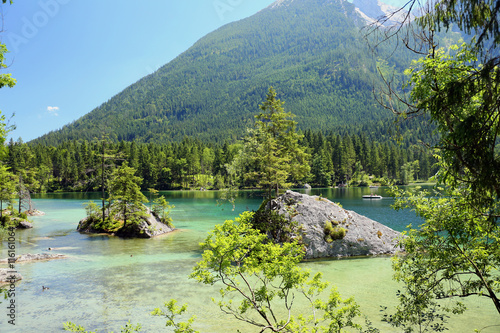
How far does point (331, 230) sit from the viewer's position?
2052cm

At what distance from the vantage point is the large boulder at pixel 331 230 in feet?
65.8

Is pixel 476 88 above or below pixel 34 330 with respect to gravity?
above

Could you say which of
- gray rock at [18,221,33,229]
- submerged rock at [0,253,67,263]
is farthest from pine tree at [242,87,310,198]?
gray rock at [18,221,33,229]

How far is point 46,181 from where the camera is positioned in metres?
106

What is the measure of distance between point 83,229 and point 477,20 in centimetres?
3300

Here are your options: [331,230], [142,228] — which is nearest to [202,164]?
[142,228]

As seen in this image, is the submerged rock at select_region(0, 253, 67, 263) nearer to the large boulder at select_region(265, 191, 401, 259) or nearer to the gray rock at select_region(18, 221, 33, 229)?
the large boulder at select_region(265, 191, 401, 259)

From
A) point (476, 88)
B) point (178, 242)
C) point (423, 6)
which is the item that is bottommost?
point (178, 242)

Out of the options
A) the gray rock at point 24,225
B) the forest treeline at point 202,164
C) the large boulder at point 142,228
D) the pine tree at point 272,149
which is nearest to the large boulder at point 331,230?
the pine tree at point 272,149

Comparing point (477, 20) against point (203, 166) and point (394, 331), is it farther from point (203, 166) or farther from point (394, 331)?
point (203, 166)

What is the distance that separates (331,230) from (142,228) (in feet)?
52.9

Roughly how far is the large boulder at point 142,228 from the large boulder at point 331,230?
39.3 ft

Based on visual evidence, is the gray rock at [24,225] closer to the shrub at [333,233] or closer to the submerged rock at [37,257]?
the submerged rock at [37,257]

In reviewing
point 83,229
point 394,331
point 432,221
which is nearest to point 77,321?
point 394,331
